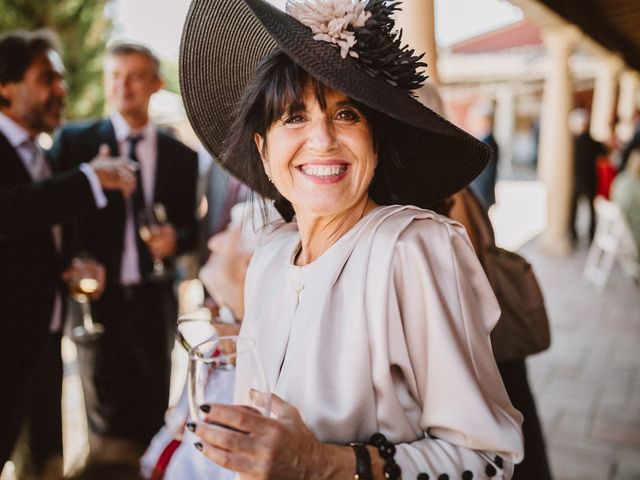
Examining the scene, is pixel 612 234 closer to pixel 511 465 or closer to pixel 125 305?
pixel 125 305

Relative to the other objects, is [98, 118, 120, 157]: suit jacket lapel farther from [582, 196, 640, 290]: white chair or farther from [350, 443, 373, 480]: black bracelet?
[582, 196, 640, 290]: white chair

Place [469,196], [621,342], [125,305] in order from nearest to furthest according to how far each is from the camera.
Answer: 1. [469,196]
2. [125,305]
3. [621,342]

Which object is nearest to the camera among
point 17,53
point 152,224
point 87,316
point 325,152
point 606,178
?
point 325,152

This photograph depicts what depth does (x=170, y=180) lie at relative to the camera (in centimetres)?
339

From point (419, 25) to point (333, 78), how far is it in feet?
6.04

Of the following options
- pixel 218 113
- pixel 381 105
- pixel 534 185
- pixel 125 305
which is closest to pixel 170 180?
pixel 125 305

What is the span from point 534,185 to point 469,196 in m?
17.4

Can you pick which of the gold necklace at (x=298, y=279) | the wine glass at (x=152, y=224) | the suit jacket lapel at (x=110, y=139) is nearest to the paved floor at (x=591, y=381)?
the wine glass at (x=152, y=224)

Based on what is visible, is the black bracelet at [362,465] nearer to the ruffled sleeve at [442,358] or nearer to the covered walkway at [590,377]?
the ruffled sleeve at [442,358]

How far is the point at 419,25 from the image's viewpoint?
2787 millimetres

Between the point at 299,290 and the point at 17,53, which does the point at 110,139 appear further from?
the point at 299,290

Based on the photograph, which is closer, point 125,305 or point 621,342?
point 125,305

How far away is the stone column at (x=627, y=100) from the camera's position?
14.2 m


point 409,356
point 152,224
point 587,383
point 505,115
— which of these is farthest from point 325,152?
point 505,115
